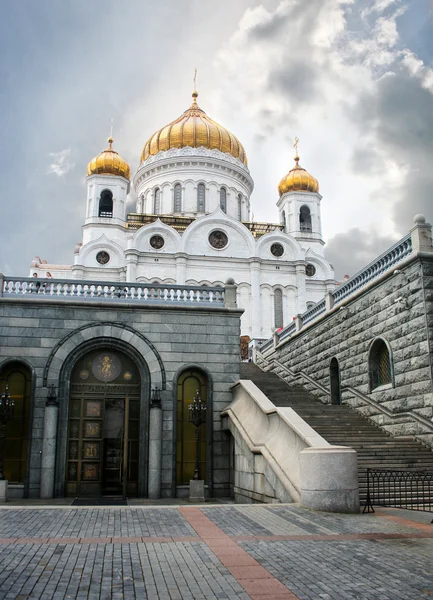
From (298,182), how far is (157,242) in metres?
16.2

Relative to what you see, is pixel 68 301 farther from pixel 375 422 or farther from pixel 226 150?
pixel 226 150

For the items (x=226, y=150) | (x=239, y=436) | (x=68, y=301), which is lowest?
(x=239, y=436)

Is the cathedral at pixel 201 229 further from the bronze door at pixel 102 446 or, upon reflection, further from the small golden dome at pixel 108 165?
the bronze door at pixel 102 446

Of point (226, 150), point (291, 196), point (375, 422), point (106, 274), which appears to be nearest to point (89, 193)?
point (106, 274)

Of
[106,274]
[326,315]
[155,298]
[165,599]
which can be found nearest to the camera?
[165,599]

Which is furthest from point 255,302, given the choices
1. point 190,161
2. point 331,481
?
point 331,481

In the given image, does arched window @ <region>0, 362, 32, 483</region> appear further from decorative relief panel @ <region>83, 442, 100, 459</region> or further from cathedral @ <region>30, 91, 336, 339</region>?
cathedral @ <region>30, 91, 336, 339</region>

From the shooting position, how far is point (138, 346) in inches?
679

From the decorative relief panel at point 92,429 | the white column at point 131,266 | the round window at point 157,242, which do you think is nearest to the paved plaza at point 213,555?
the decorative relief panel at point 92,429

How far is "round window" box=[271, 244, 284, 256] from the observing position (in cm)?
4884

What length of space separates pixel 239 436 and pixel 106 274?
3360cm

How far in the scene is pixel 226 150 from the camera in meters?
55.6

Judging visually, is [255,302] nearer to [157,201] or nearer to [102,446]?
[157,201]

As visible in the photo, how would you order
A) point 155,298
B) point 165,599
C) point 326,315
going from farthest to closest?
point 326,315, point 155,298, point 165,599
